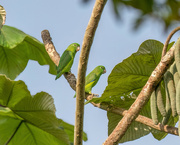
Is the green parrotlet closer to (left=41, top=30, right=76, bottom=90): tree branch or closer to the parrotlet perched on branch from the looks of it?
(left=41, top=30, right=76, bottom=90): tree branch

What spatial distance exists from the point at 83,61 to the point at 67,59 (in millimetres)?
1490

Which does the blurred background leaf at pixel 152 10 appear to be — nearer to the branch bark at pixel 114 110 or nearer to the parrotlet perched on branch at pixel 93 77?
the branch bark at pixel 114 110

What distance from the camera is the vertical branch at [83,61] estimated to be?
954 mm

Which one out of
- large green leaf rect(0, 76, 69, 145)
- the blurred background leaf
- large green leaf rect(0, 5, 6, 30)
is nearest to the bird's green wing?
large green leaf rect(0, 76, 69, 145)

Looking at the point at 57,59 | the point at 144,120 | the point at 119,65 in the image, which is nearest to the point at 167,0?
the point at 144,120

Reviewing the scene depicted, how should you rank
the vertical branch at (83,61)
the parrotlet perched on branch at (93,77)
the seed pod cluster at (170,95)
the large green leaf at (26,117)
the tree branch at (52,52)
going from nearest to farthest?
the vertical branch at (83,61) < the seed pod cluster at (170,95) < the large green leaf at (26,117) < the tree branch at (52,52) < the parrotlet perched on branch at (93,77)

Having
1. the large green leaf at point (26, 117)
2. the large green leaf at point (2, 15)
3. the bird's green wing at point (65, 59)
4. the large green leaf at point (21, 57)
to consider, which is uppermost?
the large green leaf at point (2, 15)

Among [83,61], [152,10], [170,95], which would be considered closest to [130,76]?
[170,95]

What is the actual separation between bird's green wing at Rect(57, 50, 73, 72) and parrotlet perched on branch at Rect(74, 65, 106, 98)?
0.21 m

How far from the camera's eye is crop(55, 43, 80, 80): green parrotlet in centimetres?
238

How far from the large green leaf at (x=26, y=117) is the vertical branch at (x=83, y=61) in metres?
0.81

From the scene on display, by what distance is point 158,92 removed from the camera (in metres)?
1.22

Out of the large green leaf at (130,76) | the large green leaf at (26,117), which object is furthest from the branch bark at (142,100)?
the large green leaf at (26,117)

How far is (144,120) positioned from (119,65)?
0.34m
